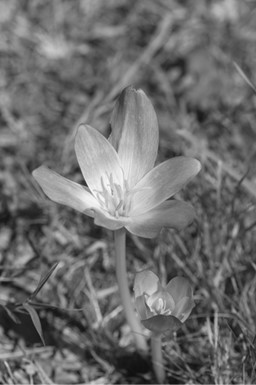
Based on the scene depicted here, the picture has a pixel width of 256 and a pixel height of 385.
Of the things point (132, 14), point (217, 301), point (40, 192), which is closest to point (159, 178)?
point (217, 301)

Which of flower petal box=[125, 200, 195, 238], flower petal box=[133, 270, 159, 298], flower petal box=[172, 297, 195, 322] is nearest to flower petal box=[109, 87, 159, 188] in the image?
flower petal box=[125, 200, 195, 238]

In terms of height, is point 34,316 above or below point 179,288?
below

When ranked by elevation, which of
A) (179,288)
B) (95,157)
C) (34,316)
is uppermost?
(95,157)

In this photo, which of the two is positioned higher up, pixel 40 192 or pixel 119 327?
pixel 40 192

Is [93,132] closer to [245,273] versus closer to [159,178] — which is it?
[159,178]

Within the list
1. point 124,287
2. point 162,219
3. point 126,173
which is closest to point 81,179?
point 126,173

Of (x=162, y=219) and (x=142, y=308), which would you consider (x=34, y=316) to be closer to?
(x=142, y=308)
